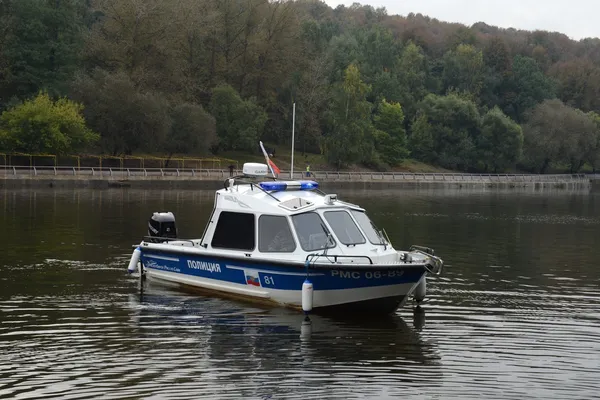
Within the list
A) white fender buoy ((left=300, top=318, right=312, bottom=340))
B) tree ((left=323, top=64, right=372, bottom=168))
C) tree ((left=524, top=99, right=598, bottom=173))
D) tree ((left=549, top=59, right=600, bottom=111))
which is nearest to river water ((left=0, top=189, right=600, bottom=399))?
white fender buoy ((left=300, top=318, right=312, bottom=340))

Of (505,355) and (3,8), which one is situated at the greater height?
(3,8)

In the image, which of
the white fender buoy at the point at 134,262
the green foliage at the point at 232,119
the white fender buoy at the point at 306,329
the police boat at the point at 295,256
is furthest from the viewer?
the green foliage at the point at 232,119

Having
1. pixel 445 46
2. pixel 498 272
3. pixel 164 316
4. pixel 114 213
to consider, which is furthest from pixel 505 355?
pixel 445 46

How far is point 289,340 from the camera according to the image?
19.2 meters

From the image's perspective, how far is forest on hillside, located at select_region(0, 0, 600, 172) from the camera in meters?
92.9

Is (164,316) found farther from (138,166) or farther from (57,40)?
(57,40)

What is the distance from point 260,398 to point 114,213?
36195 millimetres

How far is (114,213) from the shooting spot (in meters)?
49.7

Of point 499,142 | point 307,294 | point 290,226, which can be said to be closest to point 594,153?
point 499,142

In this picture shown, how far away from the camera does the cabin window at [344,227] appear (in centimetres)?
2197

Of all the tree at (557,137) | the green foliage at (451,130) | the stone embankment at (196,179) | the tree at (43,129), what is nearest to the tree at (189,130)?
the stone embankment at (196,179)

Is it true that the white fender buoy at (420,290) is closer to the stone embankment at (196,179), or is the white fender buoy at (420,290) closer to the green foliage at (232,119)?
the stone embankment at (196,179)

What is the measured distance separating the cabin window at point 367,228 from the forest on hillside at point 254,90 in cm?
6564

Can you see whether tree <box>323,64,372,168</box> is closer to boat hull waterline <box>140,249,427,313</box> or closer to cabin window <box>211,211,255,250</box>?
cabin window <box>211,211,255,250</box>
